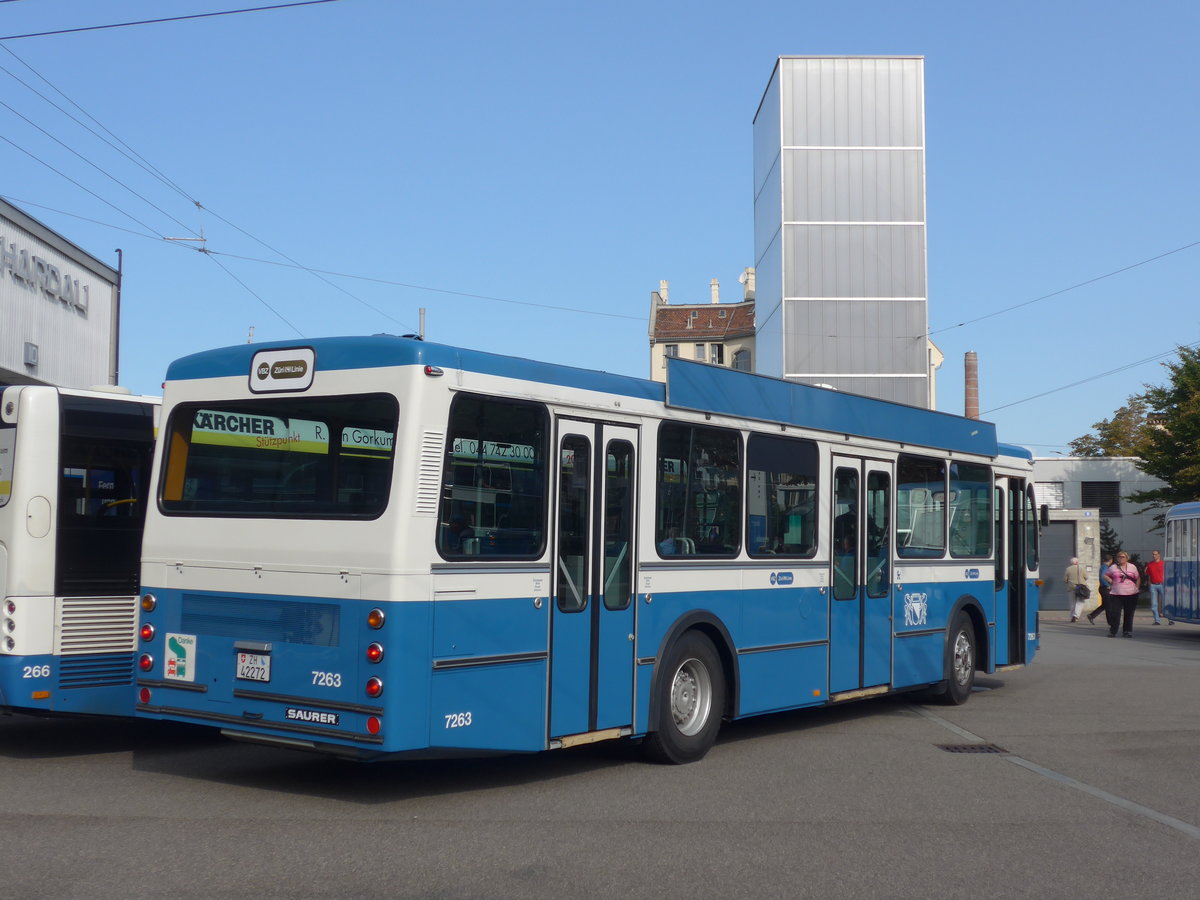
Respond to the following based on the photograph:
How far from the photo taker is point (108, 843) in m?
6.65

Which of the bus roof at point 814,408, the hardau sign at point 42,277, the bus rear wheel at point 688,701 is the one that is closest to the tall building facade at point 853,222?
the hardau sign at point 42,277

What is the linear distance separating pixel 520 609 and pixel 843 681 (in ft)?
14.9

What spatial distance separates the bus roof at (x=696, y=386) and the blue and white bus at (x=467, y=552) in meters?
0.02

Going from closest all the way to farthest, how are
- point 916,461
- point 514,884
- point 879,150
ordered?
point 514,884, point 916,461, point 879,150

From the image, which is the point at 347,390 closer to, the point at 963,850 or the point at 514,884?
the point at 514,884

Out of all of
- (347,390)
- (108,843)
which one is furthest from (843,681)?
(108,843)

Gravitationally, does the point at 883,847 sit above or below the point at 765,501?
below

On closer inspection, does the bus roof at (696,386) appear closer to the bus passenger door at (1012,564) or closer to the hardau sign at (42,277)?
the bus passenger door at (1012,564)

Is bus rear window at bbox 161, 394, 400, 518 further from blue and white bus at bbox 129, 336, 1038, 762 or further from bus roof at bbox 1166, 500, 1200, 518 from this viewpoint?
bus roof at bbox 1166, 500, 1200, 518

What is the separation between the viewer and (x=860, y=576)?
470 inches

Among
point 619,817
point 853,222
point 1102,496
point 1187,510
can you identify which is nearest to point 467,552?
point 619,817

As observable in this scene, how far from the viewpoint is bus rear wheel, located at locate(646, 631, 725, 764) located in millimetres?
9336

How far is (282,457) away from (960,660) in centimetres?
859

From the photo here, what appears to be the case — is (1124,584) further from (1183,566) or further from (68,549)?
(68,549)
